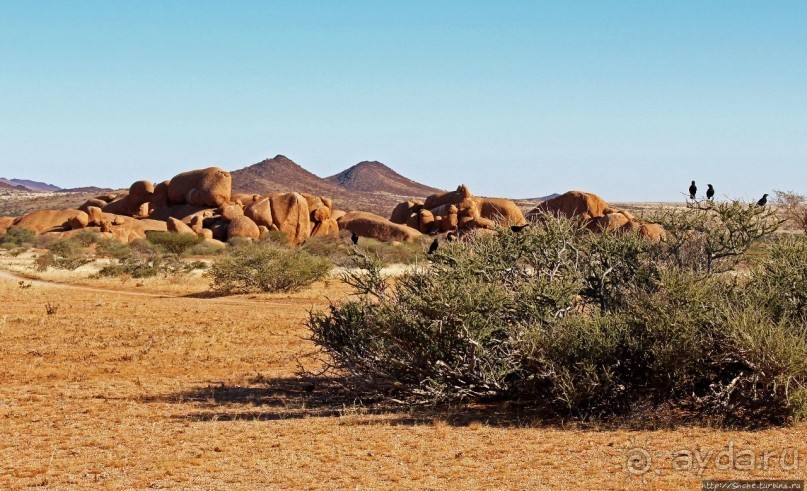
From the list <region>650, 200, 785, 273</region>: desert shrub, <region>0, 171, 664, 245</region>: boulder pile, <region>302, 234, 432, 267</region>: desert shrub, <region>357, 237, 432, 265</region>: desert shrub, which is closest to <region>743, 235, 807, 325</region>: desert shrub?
<region>650, 200, 785, 273</region>: desert shrub

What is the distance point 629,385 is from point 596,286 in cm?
196

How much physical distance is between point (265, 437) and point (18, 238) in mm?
51853

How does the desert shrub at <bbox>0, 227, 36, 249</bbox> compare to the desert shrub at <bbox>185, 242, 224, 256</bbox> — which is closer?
the desert shrub at <bbox>185, 242, 224, 256</bbox>

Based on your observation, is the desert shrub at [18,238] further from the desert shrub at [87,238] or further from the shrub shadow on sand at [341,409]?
the shrub shadow on sand at [341,409]

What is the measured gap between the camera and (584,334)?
9109 mm

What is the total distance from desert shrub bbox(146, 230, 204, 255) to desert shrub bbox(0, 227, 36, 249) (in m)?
9.78

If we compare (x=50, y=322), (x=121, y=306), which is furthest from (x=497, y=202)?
(x=50, y=322)

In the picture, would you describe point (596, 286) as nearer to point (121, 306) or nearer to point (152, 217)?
point (121, 306)

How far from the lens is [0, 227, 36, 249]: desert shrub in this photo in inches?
2091

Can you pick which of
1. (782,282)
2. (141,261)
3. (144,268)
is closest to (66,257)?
(141,261)

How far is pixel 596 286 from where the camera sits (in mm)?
10852

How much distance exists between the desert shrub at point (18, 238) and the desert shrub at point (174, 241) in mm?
9777

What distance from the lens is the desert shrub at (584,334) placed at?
28.3 feet

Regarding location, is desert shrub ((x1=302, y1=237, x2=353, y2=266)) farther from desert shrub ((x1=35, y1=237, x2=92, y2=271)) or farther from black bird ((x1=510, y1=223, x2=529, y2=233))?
black bird ((x1=510, y1=223, x2=529, y2=233))
